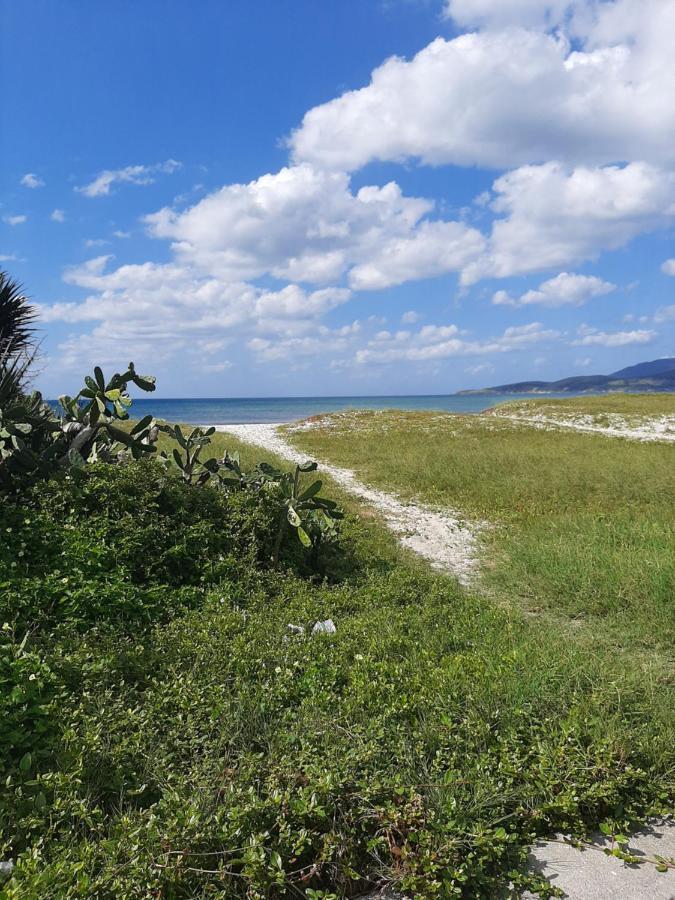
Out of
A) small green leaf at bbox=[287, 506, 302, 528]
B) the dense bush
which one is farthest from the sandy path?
the dense bush

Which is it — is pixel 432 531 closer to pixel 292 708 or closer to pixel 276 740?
pixel 292 708

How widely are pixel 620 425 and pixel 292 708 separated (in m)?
37.3

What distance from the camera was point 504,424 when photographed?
126ft

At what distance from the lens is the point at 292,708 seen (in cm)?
463

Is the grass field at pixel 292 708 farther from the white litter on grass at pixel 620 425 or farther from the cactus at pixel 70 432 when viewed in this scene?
the white litter on grass at pixel 620 425

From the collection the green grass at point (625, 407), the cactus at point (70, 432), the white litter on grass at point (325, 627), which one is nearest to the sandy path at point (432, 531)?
the white litter on grass at point (325, 627)

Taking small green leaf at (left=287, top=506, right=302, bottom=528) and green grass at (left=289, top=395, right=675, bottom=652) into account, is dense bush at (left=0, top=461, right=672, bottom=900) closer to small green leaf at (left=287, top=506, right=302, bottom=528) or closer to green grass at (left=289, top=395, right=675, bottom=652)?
small green leaf at (left=287, top=506, right=302, bottom=528)

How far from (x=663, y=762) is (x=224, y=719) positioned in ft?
10.6

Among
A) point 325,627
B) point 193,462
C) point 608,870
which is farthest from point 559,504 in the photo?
point 608,870

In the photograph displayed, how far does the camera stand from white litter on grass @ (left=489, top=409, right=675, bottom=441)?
32344 millimetres

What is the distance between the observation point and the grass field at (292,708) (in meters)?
3.27

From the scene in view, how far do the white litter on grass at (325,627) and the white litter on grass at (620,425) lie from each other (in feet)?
94.0

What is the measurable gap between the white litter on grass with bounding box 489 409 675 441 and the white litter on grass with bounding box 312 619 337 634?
2865 centimetres

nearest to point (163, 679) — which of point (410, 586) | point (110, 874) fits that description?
point (110, 874)
